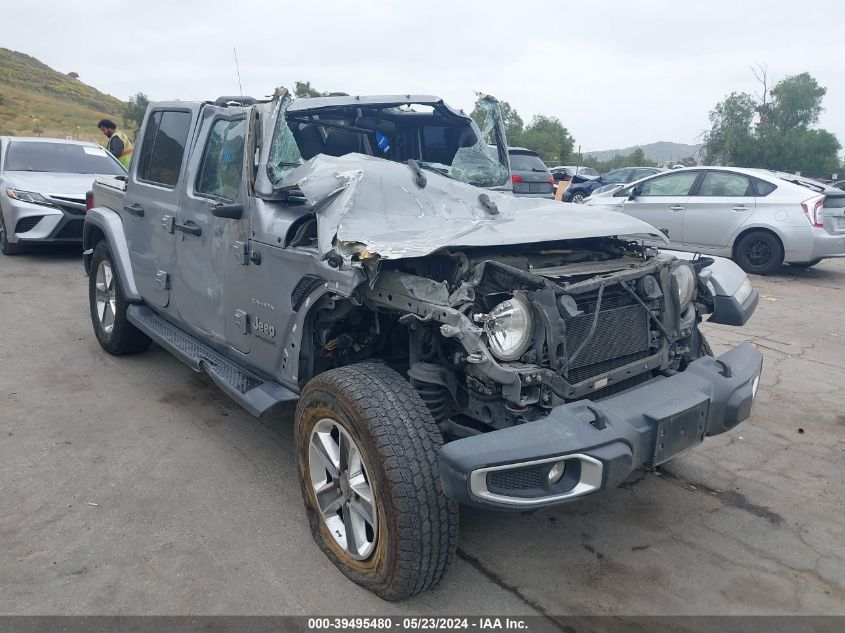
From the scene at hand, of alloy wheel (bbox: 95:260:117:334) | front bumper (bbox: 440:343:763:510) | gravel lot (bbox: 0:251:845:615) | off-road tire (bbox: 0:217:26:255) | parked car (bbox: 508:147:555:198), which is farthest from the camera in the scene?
parked car (bbox: 508:147:555:198)

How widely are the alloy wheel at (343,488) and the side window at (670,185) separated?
8676 millimetres

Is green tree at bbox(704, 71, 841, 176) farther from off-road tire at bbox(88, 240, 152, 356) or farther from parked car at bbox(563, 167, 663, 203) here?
off-road tire at bbox(88, 240, 152, 356)

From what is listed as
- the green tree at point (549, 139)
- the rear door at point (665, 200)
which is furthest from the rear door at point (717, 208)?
the green tree at point (549, 139)

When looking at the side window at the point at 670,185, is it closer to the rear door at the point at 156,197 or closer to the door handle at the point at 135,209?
the rear door at the point at 156,197

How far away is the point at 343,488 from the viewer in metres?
2.82

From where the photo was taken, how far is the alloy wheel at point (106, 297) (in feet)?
17.6

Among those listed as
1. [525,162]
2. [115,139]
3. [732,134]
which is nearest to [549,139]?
[732,134]

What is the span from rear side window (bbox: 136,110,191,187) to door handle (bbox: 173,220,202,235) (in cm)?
37

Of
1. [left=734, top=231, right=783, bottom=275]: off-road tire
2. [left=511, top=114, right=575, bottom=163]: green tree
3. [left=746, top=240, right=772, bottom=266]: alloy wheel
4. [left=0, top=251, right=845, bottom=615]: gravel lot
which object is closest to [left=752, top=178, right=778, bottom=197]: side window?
[left=734, top=231, right=783, bottom=275]: off-road tire

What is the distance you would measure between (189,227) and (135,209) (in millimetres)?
993

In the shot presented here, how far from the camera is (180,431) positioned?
4258 millimetres

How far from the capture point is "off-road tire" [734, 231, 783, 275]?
930cm

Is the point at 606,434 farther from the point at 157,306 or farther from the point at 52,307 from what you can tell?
the point at 52,307

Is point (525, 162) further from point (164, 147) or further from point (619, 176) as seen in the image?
point (164, 147)
